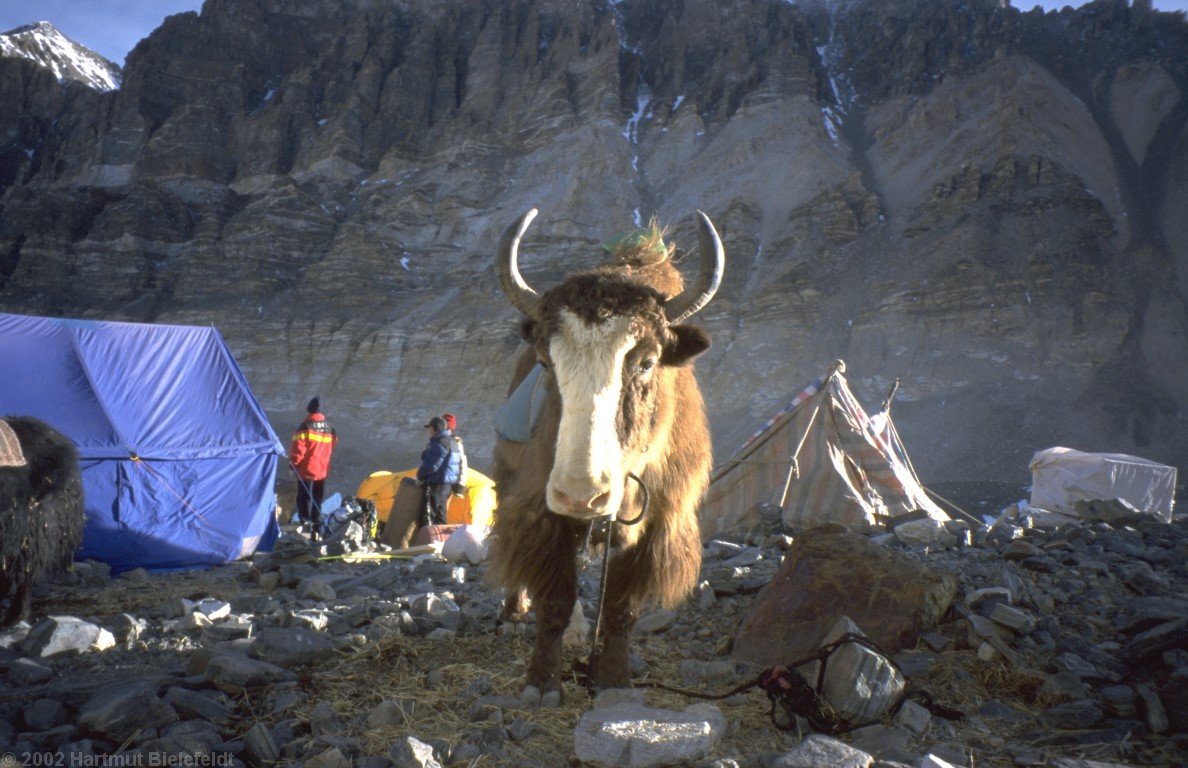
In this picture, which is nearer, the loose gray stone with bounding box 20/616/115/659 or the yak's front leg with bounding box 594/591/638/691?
the yak's front leg with bounding box 594/591/638/691

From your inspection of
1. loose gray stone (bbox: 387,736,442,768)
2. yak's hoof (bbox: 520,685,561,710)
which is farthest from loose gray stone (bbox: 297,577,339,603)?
loose gray stone (bbox: 387,736,442,768)

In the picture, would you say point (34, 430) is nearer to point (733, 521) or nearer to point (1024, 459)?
point (733, 521)

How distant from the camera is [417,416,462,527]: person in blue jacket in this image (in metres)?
8.00

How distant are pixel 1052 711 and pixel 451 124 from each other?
47.2 m

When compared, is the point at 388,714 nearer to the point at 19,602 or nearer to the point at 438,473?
the point at 19,602

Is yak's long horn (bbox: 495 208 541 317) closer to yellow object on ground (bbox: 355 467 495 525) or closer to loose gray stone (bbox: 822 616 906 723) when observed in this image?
loose gray stone (bbox: 822 616 906 723)

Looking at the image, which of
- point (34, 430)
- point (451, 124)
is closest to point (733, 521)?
point (34, 430)

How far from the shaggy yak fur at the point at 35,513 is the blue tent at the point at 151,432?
1725 mm

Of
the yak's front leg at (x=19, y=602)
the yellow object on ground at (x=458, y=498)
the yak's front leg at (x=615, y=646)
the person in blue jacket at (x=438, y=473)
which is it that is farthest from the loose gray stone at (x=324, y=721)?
the yellow object on ground at (x=458, y=498)

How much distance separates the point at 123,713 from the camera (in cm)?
259

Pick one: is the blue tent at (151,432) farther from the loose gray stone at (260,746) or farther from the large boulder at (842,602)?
the large boulder at (842,602)

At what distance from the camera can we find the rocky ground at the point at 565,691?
8.08 ft

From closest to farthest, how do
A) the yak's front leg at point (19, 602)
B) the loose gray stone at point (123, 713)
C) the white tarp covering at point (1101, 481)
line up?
the loose gray stone at point (123, 713) < the yak's front leg at point (19, 602) < the white tarp covering at point (1101, 481)
